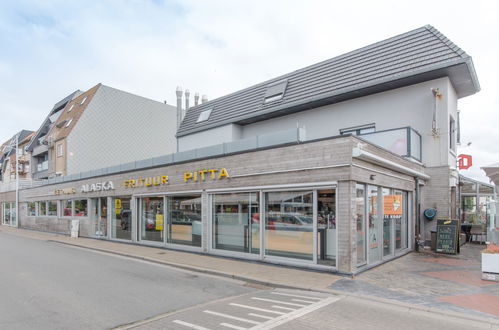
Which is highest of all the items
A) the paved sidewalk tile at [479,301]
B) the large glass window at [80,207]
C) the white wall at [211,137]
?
the white wall at [211,137]

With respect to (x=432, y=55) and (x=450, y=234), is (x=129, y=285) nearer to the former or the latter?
(x=450, y=234)

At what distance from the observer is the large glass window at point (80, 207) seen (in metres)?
19.3

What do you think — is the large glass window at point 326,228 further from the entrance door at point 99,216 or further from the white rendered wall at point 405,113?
the entrance door at point 99,216

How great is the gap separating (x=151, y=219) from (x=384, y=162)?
10014mm

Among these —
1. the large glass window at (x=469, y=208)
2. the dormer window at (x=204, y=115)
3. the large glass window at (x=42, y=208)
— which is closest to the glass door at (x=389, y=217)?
the large glass window at (x=469, y=208)

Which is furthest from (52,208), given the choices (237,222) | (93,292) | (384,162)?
(384,162)

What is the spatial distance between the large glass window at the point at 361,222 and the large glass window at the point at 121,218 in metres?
10.9

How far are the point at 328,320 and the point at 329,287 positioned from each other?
6.29ft

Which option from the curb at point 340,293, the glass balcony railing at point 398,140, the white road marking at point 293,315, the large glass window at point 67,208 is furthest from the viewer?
the large glass window at point 67,208

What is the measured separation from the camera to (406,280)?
775 cm

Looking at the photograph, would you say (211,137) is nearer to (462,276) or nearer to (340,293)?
(340,293)

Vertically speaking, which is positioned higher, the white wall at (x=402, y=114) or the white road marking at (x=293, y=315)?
the white wall at (x=402, y=114)

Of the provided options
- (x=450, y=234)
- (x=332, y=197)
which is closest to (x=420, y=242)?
(x=450, y=234)

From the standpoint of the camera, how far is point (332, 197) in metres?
8.61
